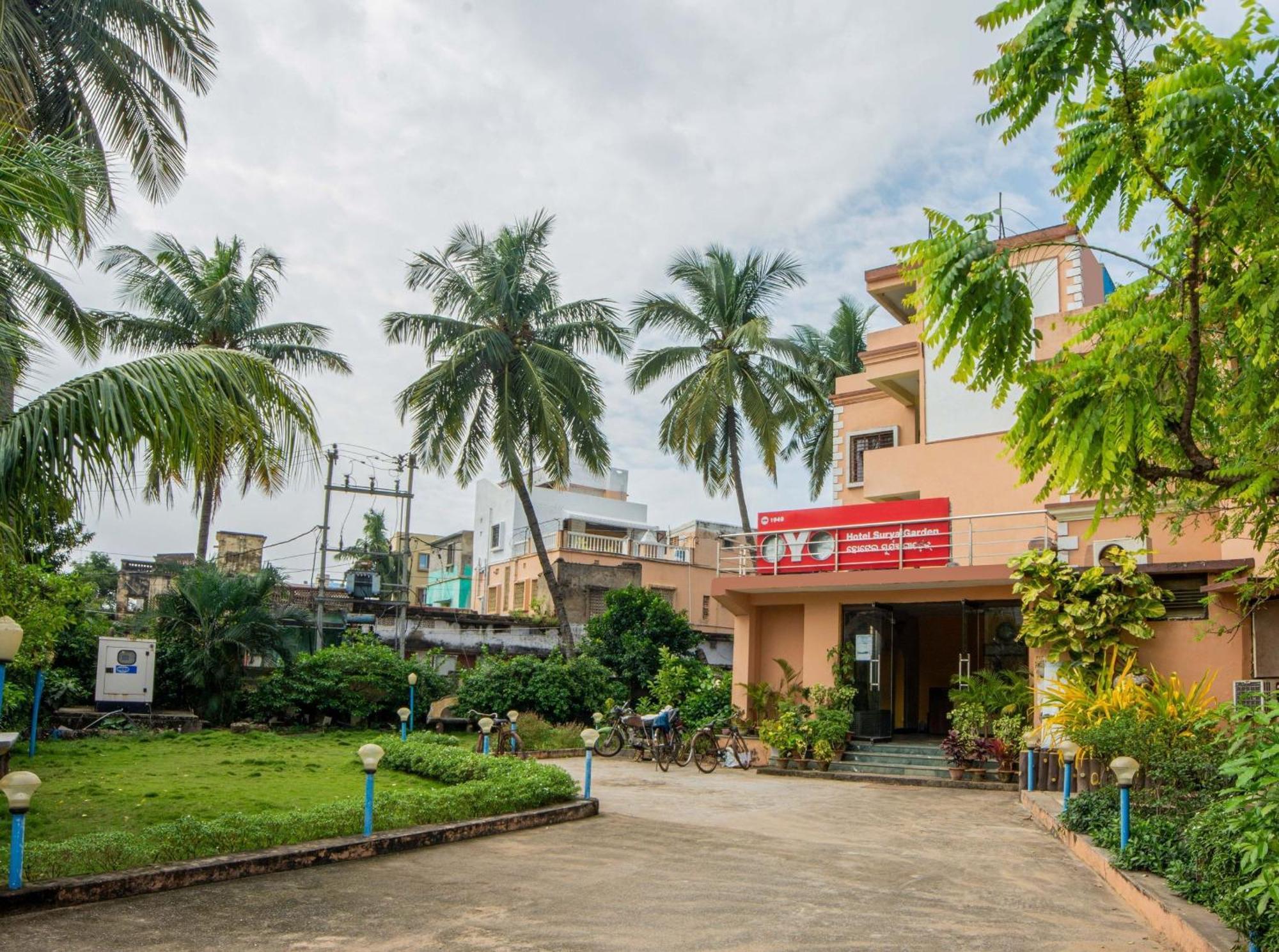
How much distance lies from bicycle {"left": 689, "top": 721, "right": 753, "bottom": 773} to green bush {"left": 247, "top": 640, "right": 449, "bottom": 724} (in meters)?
6.52

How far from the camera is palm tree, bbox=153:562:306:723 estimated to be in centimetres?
1916

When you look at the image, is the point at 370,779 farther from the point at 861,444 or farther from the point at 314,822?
the point at 861,444

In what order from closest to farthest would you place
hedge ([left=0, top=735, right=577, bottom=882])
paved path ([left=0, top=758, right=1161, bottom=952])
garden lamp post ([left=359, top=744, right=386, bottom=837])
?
paved path ([left=0, top=758, right=1161, bottom=952]), hedge ([left=0, top=735, right=577, bottom=882]), garden lamp post ([left=359, top=744, right=386, bottom=837])

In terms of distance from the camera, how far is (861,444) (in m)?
24.3

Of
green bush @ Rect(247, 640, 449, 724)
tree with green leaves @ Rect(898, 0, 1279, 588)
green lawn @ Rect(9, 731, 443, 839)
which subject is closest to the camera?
tree with green leaves @ Rect(898, 0, 1279, 588)

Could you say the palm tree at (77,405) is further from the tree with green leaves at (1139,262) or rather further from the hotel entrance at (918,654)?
the hotel entrance at (918,654)

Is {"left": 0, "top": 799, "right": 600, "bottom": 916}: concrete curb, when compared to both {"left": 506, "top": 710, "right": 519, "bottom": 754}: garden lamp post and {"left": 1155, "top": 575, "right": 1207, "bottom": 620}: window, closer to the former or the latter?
{"left": 506, "top": 710, "right": 519, "bottom": 754}: garden lamp post

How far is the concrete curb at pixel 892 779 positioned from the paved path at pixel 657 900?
4.49 metres

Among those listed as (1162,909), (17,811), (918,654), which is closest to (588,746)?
(17,811)

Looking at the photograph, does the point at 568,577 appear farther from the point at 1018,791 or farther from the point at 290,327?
the point at 1018,791

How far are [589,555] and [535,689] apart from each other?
1420 centimetres

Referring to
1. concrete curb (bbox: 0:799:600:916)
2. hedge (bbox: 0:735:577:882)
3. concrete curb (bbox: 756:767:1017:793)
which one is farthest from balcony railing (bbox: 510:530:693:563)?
concrete curb (bbox: 0:799:600:916)

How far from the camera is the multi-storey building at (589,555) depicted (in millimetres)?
33156

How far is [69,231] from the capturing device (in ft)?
27.3
